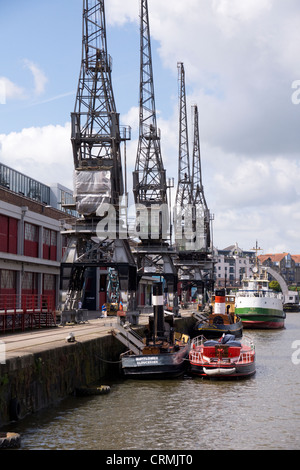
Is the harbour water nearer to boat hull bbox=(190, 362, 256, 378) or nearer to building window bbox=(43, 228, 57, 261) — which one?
boat hull bbox=(190, 362, 256, 378)

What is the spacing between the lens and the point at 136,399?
26016 mm

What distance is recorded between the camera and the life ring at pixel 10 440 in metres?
16.9

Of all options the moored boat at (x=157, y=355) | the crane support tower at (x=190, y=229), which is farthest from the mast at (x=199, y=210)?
the moored boat at (x=157, y=355)

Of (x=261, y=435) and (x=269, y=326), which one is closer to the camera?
(x=261, y=435)

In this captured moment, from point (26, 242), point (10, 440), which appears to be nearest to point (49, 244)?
point (26, 242)

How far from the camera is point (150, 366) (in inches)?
1198

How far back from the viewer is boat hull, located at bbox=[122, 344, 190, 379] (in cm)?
3031

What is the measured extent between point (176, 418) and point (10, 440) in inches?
292

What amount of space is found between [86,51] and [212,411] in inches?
1377

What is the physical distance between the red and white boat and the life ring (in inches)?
622

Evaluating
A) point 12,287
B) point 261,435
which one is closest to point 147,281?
point 12,287

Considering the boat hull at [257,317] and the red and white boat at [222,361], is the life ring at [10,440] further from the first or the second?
the boat hull at [257,317]

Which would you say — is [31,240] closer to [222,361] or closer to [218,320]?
[218,320]
